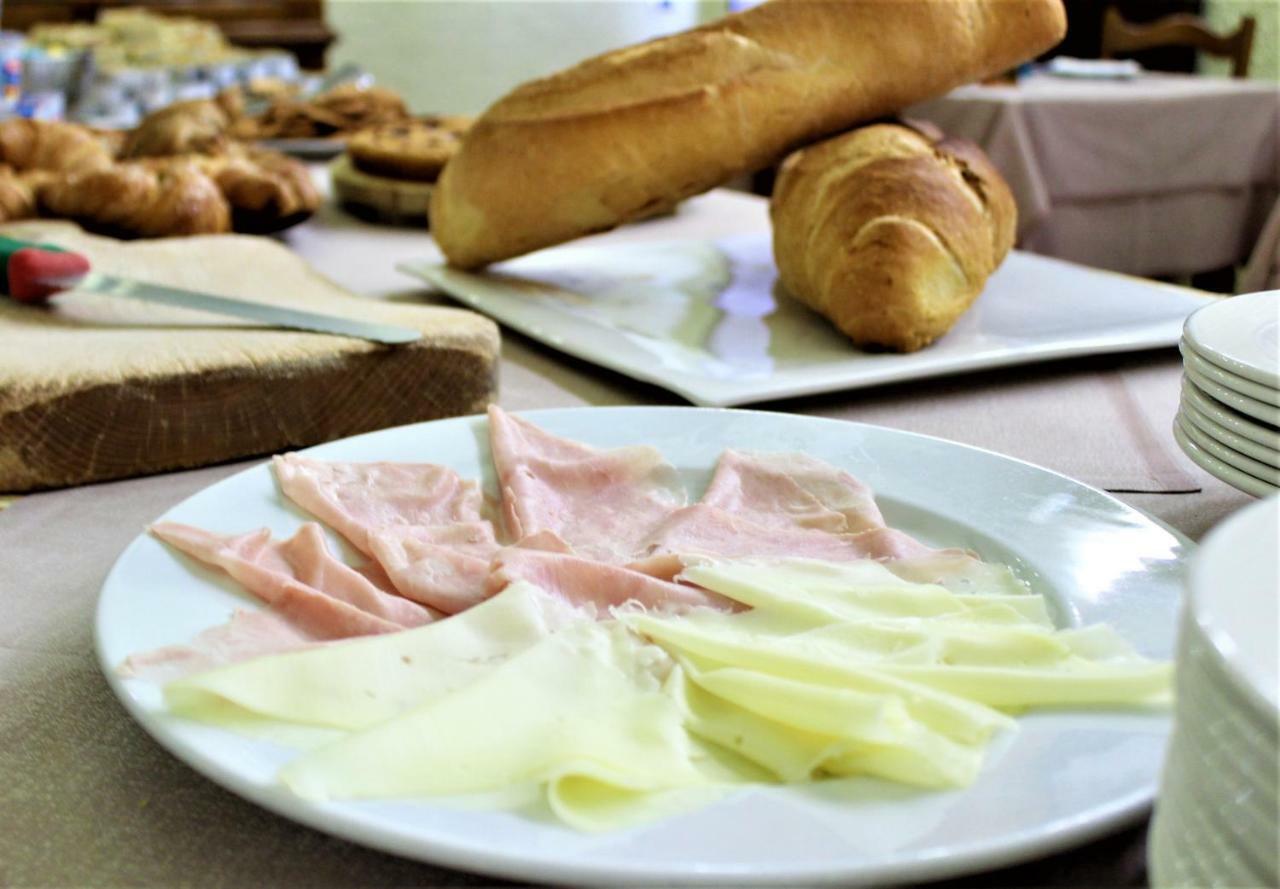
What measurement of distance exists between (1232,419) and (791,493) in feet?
0.79

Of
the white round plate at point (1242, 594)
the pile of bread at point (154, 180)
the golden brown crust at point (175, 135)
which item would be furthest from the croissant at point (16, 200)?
the white round plate at point (1242, 594)

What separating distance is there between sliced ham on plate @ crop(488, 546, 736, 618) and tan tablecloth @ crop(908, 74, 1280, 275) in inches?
91.3

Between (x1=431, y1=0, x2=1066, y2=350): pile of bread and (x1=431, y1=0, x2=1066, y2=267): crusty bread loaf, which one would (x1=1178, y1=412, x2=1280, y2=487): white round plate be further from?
(x1=431, y1=0, x2=1066, y2=267): crusty bread loaf

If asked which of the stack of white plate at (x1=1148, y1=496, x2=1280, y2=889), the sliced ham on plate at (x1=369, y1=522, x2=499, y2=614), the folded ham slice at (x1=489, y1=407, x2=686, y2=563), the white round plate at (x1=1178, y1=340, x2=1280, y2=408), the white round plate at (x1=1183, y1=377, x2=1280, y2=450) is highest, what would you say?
the stack of white plate at (x1=1148, y1=496, x2=1280, y2=889)

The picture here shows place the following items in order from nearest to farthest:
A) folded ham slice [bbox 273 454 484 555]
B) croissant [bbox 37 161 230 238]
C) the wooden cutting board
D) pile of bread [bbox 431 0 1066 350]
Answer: folded ham slice [bbox 273 454 484 555]
the wooden cutting board
pile of bread [bbox 431 0 1066 350]
croissant [bbox 37 161 230 238]

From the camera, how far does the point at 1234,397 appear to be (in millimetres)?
625

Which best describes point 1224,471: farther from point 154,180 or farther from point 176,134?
point 176,134

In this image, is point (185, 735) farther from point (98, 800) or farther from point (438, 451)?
point (438, 451)

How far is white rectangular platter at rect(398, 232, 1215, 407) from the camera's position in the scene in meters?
1.02

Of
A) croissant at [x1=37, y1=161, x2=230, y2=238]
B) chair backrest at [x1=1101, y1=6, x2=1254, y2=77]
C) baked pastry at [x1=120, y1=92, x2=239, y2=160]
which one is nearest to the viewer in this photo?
croissant at [x1=37, y1=161, x2=230, y2=238]

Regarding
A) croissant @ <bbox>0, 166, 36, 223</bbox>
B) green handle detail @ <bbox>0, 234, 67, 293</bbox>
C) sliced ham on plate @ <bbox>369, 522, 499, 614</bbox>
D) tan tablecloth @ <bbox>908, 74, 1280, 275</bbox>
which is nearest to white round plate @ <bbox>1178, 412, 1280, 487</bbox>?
sliced ham on plate @ <bbox>369, 522, 499, 614</bbox>

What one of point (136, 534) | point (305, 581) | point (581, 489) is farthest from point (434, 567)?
point (136, 534)

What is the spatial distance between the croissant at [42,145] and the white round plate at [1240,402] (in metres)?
1.48

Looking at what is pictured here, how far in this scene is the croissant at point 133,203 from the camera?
4.66ft
